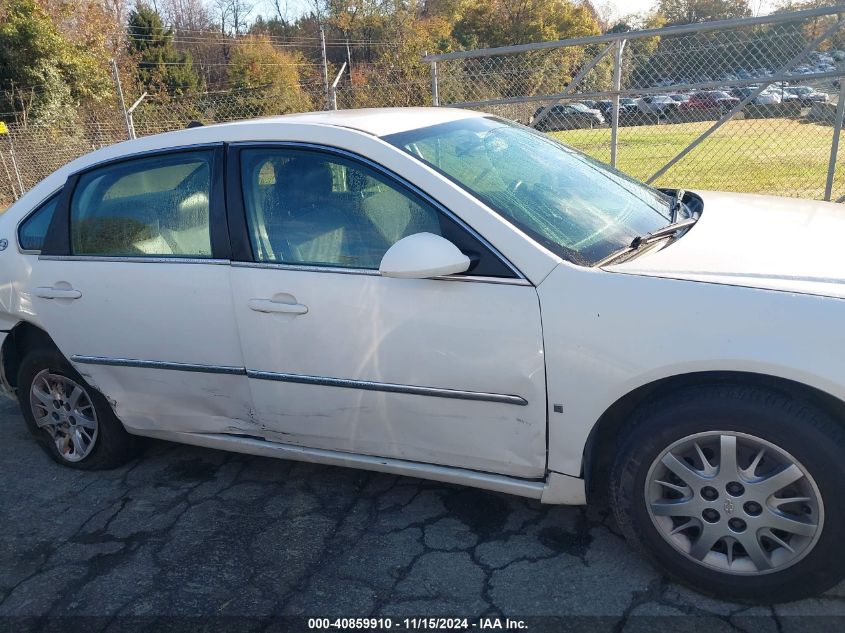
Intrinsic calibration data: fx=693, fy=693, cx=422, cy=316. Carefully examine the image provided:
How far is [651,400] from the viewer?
2305mm

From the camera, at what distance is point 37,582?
108 inches

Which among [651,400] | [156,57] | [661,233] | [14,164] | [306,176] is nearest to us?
[651,400]

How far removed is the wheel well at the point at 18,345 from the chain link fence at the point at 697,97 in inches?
102

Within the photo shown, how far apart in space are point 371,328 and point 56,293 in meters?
1.69

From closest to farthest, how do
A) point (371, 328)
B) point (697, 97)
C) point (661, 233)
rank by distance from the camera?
1. point (371, 328)
2. point (661, 233)
3. point (697, 97)

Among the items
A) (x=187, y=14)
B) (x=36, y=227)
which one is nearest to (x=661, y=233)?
(x=36, y=227)

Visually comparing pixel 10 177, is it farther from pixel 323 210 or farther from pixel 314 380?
pixel 314 380

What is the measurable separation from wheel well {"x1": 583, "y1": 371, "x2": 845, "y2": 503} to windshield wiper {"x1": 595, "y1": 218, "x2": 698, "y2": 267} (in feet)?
1.53

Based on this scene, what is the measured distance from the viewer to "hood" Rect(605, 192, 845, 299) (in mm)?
2156

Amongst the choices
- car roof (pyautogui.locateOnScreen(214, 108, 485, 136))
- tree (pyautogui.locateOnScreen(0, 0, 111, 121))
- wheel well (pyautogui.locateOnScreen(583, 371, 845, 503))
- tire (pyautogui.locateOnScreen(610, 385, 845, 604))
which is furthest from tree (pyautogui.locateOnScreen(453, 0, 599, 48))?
tire (pyautogui.locateOnScreen(610, 385, 845, 604))

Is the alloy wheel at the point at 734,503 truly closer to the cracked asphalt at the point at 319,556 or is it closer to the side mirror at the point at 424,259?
the cracked asphalt at the point at 319,556

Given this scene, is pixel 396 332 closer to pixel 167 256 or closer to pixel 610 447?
pixel 610 447

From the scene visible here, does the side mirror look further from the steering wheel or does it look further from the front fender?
the steering wheel

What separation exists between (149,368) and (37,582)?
95 centimetres
